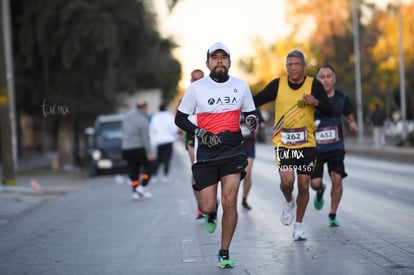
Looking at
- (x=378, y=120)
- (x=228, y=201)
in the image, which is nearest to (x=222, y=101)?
(x=228, y=201)

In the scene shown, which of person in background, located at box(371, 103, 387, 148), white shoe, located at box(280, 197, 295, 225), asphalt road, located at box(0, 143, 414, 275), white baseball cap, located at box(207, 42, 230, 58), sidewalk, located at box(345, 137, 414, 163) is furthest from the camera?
person in background, located at box(371, 103, 387, 148)

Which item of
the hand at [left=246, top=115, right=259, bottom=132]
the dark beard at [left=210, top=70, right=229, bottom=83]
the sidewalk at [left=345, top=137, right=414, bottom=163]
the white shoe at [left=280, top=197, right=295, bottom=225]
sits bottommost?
the sidewalk at [left=345, top=137, right=414, bottom=163]

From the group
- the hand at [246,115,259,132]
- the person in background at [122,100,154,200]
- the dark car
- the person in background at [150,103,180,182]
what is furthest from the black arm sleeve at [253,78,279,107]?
the dark car

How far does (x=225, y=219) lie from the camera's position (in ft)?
25.3

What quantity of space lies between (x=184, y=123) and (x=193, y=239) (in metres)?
2.35

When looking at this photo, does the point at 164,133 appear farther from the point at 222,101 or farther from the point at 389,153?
the point at 389,153

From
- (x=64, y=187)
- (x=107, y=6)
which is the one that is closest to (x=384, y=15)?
(x=107, y=6)

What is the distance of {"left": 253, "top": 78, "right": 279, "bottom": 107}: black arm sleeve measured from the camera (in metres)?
8.95

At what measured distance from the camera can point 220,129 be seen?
7.76 m

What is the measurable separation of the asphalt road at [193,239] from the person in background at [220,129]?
65cm

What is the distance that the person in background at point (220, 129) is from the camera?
7695 mm

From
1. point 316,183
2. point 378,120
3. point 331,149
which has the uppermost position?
point 331,149

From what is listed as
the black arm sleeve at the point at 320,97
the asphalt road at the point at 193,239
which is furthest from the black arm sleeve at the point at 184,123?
the black arm sleeve at the point at 320,97

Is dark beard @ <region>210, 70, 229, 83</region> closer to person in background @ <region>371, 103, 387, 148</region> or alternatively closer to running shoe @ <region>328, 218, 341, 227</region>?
running shoe @ <region>328, 218, 341, 227</region>
